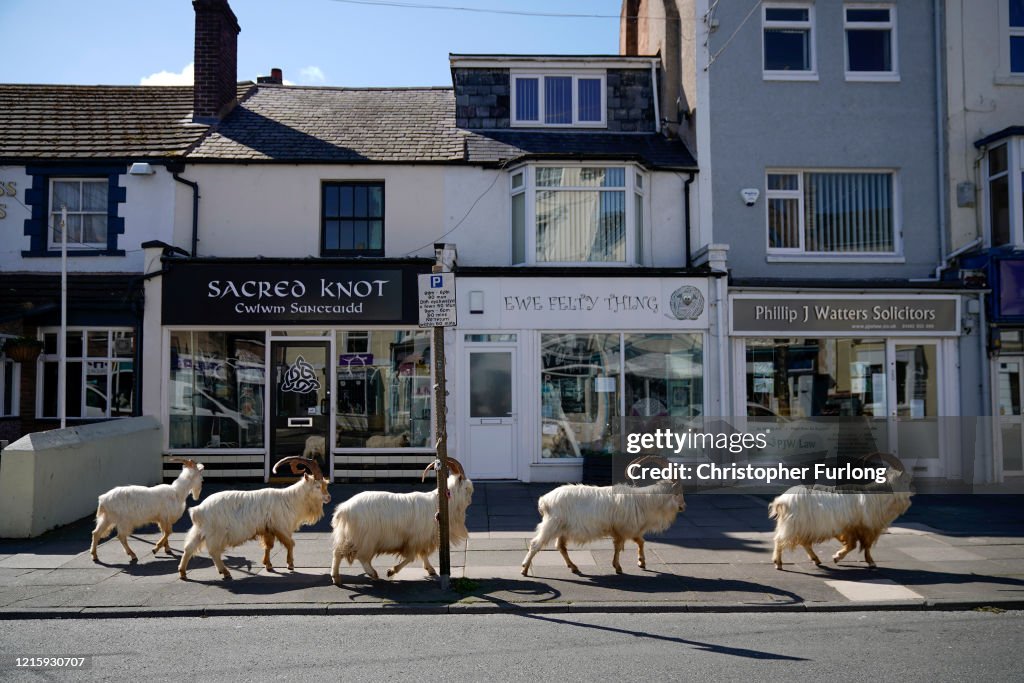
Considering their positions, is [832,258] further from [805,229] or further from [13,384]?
[13,384]

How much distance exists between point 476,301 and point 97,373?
23.8 feet

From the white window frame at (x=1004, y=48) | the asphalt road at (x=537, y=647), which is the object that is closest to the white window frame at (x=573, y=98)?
the white window frame at (x=1004, y=48)

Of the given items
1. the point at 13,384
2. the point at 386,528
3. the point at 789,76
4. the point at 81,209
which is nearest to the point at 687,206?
the point at 789,76

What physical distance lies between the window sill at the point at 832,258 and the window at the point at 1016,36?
180 inches

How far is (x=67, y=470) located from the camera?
1079cm

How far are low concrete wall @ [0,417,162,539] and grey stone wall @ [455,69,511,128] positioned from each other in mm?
8837

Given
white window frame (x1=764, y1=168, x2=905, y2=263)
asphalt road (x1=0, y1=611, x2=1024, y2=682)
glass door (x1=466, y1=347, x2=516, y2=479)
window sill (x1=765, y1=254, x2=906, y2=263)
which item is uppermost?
white window frame (x1=764, y1=168, x2=905, y2=263)

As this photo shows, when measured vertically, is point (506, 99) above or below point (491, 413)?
above

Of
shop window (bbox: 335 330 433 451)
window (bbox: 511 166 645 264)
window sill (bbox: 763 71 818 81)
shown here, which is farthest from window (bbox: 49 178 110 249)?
window sill (bbox: 763 71 818 81)

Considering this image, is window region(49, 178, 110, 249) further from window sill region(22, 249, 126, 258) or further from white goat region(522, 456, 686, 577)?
white goat region(522, 456, 686, 577)

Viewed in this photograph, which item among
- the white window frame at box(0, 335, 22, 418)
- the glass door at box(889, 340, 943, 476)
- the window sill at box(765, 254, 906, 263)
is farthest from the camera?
the window sill at box(765, 254, 906, 263)

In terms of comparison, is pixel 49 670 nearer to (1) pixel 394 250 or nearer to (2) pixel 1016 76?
(1) pixel 394 250

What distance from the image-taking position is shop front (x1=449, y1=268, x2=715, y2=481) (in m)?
14.0

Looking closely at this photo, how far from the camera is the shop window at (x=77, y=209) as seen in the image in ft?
48.2
